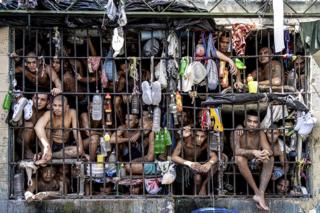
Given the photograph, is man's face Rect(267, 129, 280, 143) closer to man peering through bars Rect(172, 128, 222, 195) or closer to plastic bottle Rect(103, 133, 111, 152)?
man peering through bars Rect(172, 128, 222, 195)

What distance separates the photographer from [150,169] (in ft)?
31.1

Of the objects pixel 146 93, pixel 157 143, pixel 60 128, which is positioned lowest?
pixel 157 143

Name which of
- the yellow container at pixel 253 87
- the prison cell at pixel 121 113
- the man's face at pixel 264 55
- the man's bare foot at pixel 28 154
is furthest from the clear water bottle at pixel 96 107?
the man's face at pixel 264 55

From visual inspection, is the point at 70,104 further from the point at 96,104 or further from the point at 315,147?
the point at 315,147

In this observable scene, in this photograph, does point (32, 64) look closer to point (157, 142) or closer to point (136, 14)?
point (136, 14)

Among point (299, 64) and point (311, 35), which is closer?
point (311, 35)

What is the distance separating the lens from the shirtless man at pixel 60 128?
30.9 ft

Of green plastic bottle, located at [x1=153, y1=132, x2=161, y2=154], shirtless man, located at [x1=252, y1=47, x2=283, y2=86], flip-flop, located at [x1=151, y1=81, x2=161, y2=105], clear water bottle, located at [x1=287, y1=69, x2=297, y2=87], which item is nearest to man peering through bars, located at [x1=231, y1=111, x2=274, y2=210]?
shirtless man, located at [x1=252, y1=47, x2=283, y2=86]

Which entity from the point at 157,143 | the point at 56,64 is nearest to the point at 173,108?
the point at 157,143

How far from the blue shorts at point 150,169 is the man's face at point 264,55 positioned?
6.95ft

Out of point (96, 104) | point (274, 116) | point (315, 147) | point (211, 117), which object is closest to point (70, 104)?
point (96, 104)

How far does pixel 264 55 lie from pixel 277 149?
4.35 ft

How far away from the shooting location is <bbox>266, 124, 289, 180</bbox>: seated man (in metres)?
9.52

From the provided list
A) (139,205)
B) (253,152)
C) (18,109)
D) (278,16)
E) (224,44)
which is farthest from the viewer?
(224,44)
